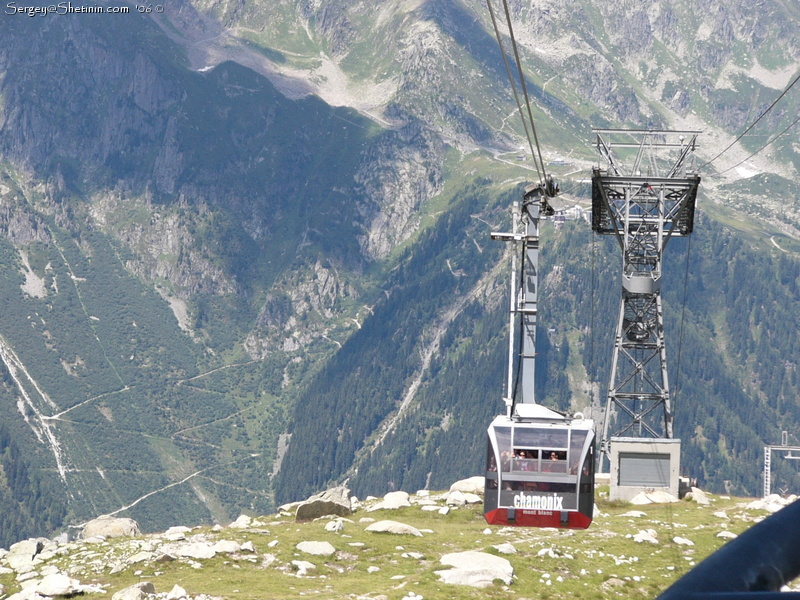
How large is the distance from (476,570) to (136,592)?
53.0ft

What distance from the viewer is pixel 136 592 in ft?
181

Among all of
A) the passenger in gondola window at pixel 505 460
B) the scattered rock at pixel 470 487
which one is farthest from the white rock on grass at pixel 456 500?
the passenger in gondola window at pixel 505 460

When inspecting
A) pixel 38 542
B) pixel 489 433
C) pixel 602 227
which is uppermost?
pixel 602 227

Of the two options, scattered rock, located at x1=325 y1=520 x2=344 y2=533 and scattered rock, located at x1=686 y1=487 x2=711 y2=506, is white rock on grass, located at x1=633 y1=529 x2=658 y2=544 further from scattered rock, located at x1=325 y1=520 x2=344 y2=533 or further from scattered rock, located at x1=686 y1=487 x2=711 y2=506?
scattered rock, located at x1=686 y1=487 x2=711 y2=506

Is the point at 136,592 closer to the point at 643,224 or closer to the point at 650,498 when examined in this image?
the point at 650,498

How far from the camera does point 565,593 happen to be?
195 feet

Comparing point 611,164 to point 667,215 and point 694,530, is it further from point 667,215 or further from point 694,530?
point 694,530

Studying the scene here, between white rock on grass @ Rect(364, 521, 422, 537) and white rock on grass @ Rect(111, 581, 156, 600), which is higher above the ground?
white rock on grass @ Rect(364, 521, 422, 537)

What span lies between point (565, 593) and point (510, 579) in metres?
2.67

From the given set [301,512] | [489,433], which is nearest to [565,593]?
[489,433]

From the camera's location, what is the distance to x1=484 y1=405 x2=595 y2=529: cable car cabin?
57.3 metres

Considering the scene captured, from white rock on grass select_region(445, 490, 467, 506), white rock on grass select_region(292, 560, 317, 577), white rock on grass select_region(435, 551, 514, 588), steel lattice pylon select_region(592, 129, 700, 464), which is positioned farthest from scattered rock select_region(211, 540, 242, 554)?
steel lattice pylon select_region(592, 129, 700, 464)

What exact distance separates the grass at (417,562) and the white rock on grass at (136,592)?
117 cm

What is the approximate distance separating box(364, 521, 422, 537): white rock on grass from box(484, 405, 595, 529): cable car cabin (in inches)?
685
